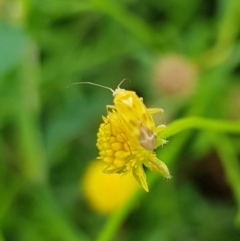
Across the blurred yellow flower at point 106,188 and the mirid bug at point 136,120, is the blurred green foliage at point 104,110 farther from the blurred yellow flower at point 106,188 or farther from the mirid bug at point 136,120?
the mirid bug at point 136,120

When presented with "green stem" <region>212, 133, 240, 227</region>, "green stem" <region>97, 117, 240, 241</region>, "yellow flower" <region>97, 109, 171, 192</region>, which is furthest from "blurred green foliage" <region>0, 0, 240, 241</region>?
"yellow flower" <region>97, 109, 171, 192</region>

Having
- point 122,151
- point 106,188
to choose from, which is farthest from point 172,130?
point 106,188

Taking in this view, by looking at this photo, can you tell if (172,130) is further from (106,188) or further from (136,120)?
(106,188)

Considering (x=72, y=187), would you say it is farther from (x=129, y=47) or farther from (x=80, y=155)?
(x=129, y=47)

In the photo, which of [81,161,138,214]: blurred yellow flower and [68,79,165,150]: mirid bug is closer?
[68,79,165,150]: mirid bug

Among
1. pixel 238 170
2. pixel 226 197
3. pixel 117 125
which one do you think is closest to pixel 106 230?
pixel 117 125

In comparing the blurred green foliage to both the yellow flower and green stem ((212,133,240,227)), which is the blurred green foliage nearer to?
green stem ((212,133,240,227))
